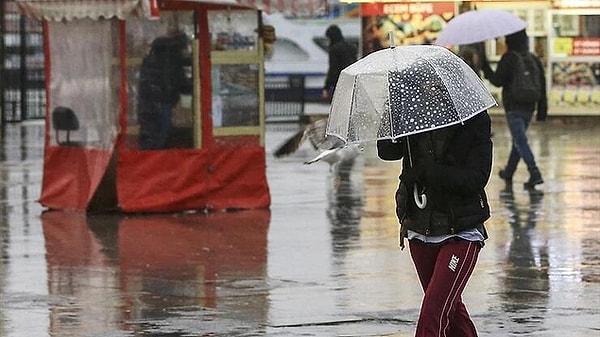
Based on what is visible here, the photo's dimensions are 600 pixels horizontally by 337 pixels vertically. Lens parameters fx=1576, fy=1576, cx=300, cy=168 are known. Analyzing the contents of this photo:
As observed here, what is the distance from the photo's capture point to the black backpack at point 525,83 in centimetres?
1819

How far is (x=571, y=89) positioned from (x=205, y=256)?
773 inches

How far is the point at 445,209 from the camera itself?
697cm

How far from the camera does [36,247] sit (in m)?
13.1

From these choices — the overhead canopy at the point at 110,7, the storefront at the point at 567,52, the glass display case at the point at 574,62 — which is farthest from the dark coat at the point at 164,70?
the glass display case at the point at 574,62

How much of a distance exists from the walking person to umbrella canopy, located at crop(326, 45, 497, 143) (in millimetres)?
115

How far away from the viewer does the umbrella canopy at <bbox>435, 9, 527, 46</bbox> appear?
17.8 meters

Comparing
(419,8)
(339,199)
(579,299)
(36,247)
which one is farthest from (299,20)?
(579,299)

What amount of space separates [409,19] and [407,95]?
82.5 ft

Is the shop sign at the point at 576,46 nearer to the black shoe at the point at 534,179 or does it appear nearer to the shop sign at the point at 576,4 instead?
the shop sign at the point at 576,4

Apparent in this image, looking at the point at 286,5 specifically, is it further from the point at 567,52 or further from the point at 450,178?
the point at 567,52

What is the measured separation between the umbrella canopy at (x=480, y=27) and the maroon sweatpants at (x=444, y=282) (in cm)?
1066

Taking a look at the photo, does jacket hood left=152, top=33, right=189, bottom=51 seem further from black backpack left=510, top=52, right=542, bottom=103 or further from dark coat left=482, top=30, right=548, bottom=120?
black backpack left=510, top=52, right=542, bottom=103

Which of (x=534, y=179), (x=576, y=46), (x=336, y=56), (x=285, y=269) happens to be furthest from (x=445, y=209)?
(x=576, y=46)

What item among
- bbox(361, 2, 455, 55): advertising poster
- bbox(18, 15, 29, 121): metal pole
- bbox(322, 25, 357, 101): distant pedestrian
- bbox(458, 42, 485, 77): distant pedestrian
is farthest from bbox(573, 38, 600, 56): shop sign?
bbox(18, 15, 29, 121): metal pole
